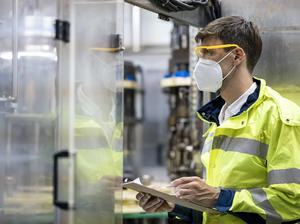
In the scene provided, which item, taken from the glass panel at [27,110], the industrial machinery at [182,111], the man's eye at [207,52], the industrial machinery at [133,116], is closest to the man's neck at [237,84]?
the man's eye at [207,52]

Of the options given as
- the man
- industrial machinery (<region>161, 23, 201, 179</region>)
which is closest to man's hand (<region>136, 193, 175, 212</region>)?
the man

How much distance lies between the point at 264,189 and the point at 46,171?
0.79 meters

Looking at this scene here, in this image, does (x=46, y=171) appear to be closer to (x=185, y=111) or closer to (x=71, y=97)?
(x=71, y=97)

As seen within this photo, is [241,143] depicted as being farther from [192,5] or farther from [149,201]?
[192,5]

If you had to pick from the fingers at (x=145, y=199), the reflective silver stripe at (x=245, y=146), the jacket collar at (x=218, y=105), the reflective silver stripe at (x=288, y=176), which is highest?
the jacket collar at (x=218, y=105)

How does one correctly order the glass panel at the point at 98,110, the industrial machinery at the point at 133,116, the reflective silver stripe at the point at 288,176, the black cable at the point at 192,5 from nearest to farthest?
the reflective silver stripe at the point at 288,176, the glass panel at the point at 98,110, the black cable at the point at 192,5, the industrial machinery at the point at 133,116

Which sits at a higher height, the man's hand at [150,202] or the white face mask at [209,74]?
the white face mask at [209,74]

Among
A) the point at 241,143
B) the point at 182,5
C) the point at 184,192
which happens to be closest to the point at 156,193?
the point at 184,192

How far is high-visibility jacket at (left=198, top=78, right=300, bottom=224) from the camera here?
5.10ft

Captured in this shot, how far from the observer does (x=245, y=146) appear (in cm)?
166

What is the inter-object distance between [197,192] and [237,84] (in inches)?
17.1

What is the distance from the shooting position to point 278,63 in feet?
7.14

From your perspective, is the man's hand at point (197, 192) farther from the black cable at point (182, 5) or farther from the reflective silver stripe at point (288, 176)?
the black cable at point (182, 5)

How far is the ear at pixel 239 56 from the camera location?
5.76 ft
